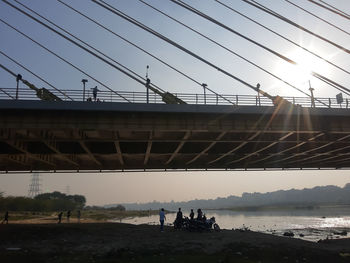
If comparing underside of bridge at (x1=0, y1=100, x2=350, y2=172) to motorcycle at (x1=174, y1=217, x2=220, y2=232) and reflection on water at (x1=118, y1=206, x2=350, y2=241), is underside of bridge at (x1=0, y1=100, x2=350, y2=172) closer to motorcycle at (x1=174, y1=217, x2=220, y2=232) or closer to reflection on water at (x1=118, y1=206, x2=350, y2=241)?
motorcycle at (x1=174, y1=217, x2=220, y2=232)

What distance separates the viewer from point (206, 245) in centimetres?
1866

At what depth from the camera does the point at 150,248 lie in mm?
18000

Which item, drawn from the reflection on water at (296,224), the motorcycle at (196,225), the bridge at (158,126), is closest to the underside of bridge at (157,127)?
the bridge at (158,126)

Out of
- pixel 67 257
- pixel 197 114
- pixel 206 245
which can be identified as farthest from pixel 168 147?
pixel 67 257

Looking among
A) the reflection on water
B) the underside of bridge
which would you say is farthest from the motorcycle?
the reflection on water

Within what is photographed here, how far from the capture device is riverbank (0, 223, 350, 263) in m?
15.8

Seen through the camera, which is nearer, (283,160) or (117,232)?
(117,232)

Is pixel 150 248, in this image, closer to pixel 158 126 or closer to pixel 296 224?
pixel 158 126

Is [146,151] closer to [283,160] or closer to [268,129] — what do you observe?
[268,129]

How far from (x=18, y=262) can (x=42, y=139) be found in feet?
50.2

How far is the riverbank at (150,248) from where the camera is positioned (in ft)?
52.0

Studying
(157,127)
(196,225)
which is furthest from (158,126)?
(196,225)

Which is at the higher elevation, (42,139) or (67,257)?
(42,139)

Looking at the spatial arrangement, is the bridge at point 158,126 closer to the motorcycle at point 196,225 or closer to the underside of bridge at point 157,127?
the underside of bridge at point 157,127
